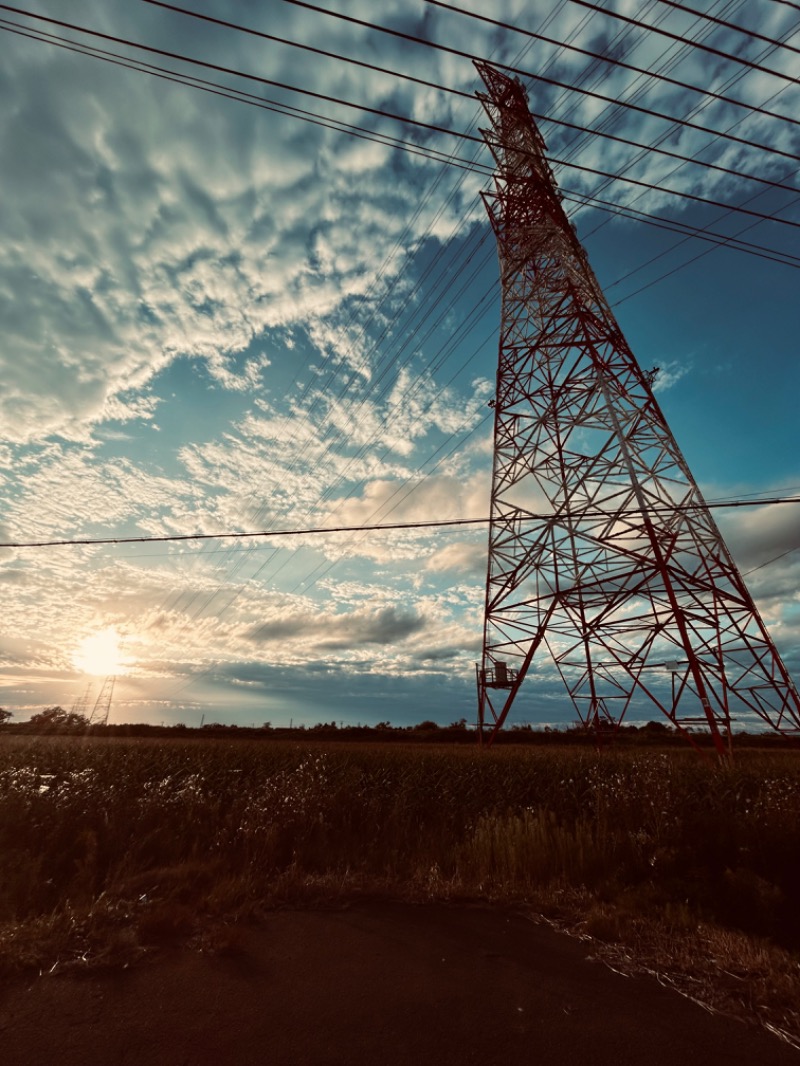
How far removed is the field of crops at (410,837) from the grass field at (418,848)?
33mm

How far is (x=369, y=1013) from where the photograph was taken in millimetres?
4191

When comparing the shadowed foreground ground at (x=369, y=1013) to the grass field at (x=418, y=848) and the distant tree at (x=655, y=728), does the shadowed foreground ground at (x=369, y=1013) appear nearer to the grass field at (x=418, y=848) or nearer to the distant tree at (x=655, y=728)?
the grass field at (x=418, y=848)

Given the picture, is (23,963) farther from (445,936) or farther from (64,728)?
(64,728)

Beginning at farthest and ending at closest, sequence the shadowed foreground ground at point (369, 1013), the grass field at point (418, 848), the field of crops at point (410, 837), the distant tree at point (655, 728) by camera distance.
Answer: the distant tree at point (655, 728) → the field of crops at point (410, 837) → the grass field at point (418, 848) → the shadowed foreground ground at point (369, 1013)

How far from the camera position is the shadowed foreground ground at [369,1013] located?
3.68 m

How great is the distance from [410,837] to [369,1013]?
17.5ft

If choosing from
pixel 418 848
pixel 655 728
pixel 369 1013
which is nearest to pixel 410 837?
pixel 418 848

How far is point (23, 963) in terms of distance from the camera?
15.4 feet

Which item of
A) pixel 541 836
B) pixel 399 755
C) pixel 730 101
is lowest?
pixel 541 836

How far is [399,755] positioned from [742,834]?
24.3 feet

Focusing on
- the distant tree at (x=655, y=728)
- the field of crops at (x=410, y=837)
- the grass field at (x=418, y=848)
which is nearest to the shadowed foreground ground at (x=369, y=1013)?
the grass field at (x=418, y=848)

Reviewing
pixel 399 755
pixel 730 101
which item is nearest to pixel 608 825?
pixel 399 755

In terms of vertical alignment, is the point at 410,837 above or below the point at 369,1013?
above

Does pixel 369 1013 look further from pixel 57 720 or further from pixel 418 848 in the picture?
pixel 57 720
